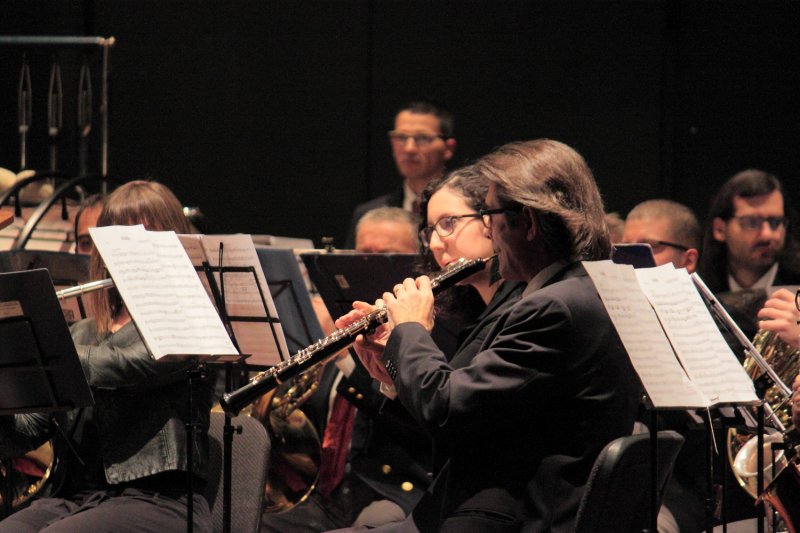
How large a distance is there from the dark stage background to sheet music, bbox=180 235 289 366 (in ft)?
10.6

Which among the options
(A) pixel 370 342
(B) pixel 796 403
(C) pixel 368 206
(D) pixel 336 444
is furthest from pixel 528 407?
(C) pixel 368 206

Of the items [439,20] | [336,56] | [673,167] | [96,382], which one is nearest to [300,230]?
[336,56]

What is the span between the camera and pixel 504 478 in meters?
2.52

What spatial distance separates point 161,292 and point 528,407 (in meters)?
0.99

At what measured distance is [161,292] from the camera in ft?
9.39

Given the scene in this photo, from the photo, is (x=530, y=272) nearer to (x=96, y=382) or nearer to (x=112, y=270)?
(x=112, y=270)

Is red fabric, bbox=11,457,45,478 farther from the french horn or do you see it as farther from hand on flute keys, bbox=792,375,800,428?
hand on flute keys, bbox=792,375,800,428

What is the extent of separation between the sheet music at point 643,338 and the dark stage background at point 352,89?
3806 mm

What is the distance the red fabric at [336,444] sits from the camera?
442 centimetres

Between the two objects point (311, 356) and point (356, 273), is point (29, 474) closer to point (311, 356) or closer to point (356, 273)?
point (356, 273)

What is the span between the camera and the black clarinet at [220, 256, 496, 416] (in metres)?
2.79

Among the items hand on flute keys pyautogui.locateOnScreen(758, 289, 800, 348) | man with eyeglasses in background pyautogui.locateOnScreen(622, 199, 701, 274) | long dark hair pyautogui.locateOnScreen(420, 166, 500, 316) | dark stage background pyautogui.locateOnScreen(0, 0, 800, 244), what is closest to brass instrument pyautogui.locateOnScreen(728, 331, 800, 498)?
hand on flute keys pyautogui.locateOnScreen(758, 289, 800, 348)

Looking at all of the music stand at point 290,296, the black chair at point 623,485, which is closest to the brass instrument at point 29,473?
the music stand at point 290,296

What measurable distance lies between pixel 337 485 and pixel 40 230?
1.96 meters
